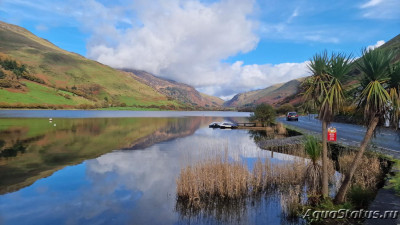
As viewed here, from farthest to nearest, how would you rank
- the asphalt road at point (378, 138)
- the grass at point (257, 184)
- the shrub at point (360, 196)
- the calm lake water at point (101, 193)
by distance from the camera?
the asphalt road at point (378, 138) → the calm lake water at point (101, 193) → the grass at point (257, 184) → the shrub at point (360, 196)

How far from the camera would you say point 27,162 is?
2361 centimetres

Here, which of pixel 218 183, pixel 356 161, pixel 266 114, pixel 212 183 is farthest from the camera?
pixel 266 114

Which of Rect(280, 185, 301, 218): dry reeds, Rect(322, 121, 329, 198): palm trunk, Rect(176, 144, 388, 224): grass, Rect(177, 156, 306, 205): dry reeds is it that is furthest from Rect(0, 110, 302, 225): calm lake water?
Rect(322, 121, 329, 198): palm trunk

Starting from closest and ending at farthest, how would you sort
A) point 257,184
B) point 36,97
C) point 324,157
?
point 324,157
point 257,184
point 36,97

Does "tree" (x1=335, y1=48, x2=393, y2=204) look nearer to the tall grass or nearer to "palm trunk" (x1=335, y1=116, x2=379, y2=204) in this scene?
"palm trunk" (x1=335, y1=116, x2=379, y2=204)

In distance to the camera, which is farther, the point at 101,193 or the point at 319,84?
the point at 101,193

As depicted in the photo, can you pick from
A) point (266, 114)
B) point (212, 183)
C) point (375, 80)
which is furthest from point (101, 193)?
point (266, 114)

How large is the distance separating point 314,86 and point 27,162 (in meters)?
26.2

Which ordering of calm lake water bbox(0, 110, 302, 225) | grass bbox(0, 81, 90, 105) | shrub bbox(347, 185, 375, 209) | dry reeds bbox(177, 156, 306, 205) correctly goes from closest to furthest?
shrub bbox(347, 185, 375, 209), calm lake water bbox(0, 110, 302, 225), dry reeds bbox(177, 156, 306, 205), grass bbox(0, 81, 90, 105)

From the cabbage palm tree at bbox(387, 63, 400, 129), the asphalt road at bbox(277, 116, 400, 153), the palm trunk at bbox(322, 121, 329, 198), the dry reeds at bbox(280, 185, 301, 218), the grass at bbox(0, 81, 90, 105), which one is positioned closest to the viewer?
the cabbage palm tree at bbox(387, 63, 400, 129)

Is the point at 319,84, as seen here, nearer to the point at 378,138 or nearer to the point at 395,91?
the point at 395,91

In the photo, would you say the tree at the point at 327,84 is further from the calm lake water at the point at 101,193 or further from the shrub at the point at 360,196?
the calm lake water at the point at 101,193

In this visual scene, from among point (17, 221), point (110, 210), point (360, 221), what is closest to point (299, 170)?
point (360, 221)

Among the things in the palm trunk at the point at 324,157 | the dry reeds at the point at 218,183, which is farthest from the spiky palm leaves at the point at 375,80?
the dry reeds at the point at 218,183
